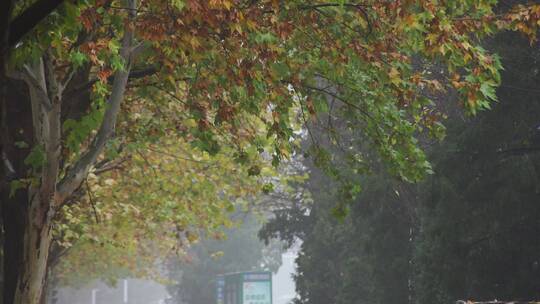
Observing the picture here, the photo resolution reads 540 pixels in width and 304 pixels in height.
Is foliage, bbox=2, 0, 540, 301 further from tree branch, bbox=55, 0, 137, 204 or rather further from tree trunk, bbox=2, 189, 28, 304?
tree trunk, bbox=2, 189, 28, 304

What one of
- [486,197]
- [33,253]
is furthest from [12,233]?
[486,197]

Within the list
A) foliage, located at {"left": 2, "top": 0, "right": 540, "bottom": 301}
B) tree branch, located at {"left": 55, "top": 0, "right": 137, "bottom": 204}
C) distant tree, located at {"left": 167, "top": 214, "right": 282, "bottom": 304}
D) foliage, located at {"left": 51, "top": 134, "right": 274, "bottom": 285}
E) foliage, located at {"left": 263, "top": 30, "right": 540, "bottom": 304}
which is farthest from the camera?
distant tree, located at {"left": 167, "top": 214, "right": 282, "bottom": 304}

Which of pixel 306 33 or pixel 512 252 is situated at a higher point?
pixel 306 33

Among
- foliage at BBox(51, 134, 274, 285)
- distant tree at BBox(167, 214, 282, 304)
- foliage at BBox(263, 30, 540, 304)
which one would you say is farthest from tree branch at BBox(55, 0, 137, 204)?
distant tree at BBox(167, 214, 282, 304)

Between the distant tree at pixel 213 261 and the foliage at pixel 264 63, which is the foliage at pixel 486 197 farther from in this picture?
the distant tree at pixel 213 261

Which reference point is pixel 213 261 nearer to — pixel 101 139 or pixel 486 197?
pixel 486 197

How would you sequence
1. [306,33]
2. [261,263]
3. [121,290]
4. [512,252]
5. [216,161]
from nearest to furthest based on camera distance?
[306,33] < [512,252] < [216,161] < [261,263] < [121,290]

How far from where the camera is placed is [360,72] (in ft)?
37.9

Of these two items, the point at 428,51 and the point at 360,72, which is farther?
the point at 360,72

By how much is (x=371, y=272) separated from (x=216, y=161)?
29.1ft

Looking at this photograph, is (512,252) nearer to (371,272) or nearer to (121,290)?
(371,272)

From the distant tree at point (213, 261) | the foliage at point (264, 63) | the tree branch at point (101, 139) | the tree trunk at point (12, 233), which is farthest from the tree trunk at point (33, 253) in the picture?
the distant tree at point (213, 261)

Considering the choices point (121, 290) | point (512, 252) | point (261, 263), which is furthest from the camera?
point (121, 290)

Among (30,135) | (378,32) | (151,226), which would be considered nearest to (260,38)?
(378,32)
